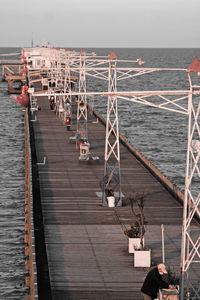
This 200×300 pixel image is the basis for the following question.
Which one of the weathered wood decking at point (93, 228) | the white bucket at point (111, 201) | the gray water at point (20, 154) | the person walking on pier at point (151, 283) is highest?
the person walking on pier at point (151, 283)

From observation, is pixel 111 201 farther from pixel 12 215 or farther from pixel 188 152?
pixel 188 152

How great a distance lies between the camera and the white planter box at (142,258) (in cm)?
2136

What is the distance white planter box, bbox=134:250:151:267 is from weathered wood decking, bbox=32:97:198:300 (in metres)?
0.28

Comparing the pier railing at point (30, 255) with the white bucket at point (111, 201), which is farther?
the white bucket at point (111, 201)

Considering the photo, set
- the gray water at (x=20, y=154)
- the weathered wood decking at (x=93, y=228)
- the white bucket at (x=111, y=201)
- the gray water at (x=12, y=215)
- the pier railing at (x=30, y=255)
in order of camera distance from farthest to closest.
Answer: the white bucket at (x=111, y=201) → the gray water at (x=20, y=154) → the gray water at (x=12, y=215) → the weathered wood decking at (x=93, y=228) → the pier railing at (x=30, y=255)

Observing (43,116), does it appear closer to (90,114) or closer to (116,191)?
(90,114)

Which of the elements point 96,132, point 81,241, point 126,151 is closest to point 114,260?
point 81,241

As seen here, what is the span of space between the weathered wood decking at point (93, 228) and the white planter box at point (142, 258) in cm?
28

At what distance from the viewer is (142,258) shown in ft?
70.5

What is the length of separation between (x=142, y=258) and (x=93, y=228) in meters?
4.86

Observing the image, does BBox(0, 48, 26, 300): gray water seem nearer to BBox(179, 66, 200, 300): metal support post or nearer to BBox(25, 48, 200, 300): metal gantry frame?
BBox(25, 48, 200, 300): metal gantry frame

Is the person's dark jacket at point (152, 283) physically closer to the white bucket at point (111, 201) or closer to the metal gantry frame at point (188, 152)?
the metal gantry frame at point (188, 152)

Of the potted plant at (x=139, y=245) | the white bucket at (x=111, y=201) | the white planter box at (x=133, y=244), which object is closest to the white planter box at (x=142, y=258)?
the potted plant at (x=139, y=245)

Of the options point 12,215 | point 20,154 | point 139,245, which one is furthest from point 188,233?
point 20,154
